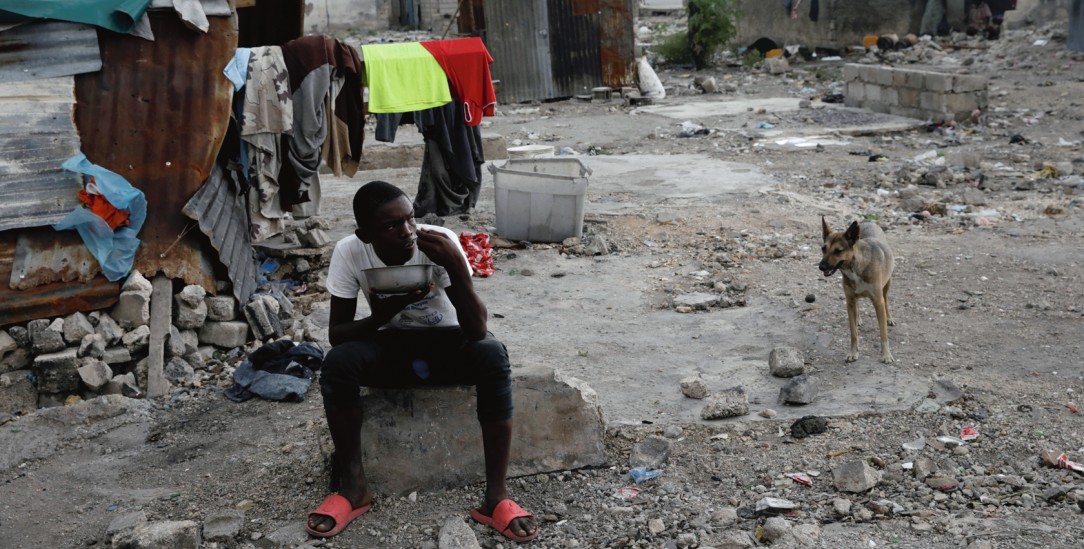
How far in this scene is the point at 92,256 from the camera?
504 centimetres

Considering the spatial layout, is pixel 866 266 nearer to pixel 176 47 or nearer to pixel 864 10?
pixel 176 47

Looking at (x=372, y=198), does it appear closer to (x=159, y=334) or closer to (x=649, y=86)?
(x=159, y=334)

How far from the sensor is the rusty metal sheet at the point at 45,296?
4.89 metres

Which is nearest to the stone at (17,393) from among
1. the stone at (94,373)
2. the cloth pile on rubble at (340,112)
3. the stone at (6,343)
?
the stone at (6,343)

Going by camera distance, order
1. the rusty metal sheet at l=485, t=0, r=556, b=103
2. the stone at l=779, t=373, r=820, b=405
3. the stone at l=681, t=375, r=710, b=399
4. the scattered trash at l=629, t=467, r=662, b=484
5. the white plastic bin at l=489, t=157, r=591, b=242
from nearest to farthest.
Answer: the scattered trash at l=629, t=467, r=662, b=484 < the stone at l=779, t=373, r=820, b=405 < the stone at l=681, t=375, r=710, b=399 < the white plastic bin at l=489, t=157, r=591, b=242 < the rusty metal sheet at l=485, t=0, r=556, b=103

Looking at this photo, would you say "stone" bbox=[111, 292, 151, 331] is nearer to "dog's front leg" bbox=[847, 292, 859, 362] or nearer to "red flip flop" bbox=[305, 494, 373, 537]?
"red flip flop" bbox=[305, 494, 373, 537]

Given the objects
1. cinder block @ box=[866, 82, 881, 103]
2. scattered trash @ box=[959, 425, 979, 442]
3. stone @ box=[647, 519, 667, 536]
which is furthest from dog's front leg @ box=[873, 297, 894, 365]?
cinder block @ box=[866, 82, 881, 103]

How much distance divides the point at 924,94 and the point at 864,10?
28.3ft

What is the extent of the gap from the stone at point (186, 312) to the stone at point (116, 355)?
1.05 ft

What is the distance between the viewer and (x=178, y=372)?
5180mm

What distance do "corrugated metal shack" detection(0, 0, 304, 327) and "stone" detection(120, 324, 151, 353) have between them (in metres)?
0.20

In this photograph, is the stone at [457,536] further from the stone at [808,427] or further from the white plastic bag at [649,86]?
the white plastic bag at [649,86]

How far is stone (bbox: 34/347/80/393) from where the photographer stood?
4.93 metres

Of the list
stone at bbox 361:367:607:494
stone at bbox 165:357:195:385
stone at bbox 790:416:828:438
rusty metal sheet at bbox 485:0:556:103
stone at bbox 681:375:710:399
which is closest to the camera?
stone at bbox 361:367:607:494
